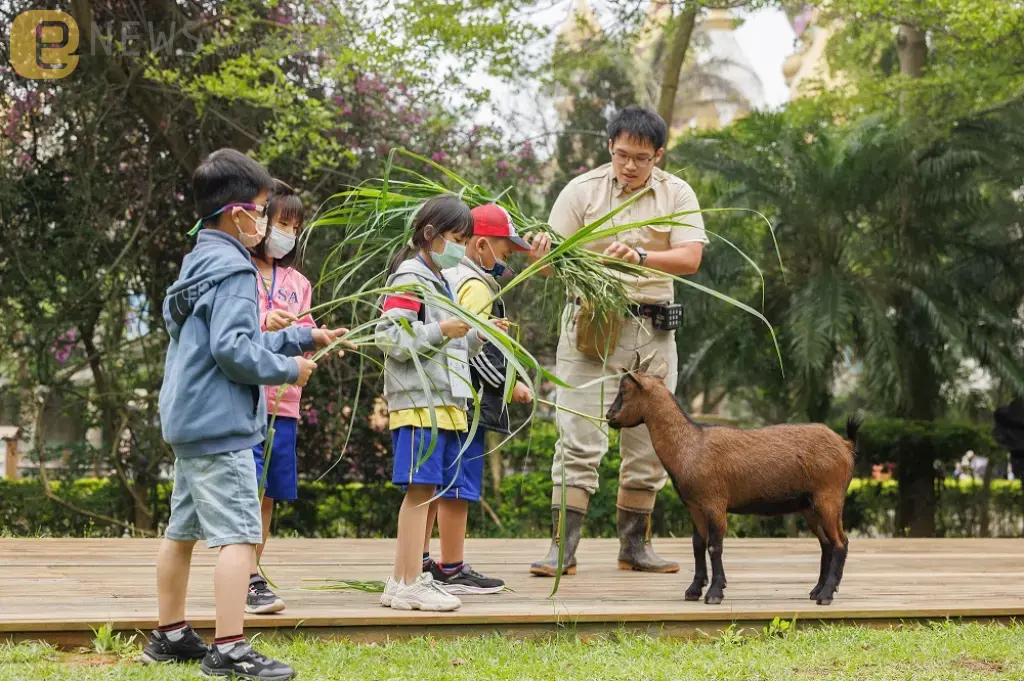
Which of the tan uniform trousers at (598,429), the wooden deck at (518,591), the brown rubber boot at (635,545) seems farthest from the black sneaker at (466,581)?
the brown rubber boot at (635,545)

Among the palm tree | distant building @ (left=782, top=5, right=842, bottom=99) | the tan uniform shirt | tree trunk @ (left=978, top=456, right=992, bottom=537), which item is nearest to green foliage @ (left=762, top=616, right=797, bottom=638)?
the tan uniform shirt

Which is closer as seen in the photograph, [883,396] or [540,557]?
[540,557]

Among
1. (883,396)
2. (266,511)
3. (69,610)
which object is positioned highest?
(883,396)

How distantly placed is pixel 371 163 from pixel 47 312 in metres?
2.63

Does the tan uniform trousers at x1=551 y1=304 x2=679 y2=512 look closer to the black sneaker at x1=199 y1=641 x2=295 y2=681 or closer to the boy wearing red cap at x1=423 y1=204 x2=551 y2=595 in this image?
the boy wearing red cap at x1=423 y1=204 x2=551 y2=595

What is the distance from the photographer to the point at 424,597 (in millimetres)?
3902

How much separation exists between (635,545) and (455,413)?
1.50m

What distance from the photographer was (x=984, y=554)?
629 centimetres

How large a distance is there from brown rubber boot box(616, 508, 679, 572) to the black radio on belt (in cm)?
84

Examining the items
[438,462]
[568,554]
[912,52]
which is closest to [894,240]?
[912,52]

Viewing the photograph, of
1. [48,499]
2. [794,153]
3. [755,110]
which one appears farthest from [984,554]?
[48,499]

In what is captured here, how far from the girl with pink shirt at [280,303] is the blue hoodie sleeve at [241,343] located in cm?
81

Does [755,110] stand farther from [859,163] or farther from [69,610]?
[69,610]

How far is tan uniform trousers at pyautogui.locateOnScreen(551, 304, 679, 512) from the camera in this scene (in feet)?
16.2
